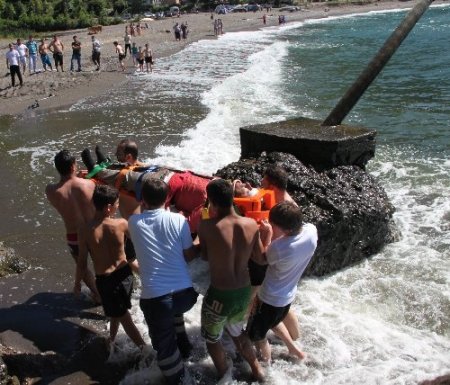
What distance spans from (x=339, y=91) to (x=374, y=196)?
13.9 m

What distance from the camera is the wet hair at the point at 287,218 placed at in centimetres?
425

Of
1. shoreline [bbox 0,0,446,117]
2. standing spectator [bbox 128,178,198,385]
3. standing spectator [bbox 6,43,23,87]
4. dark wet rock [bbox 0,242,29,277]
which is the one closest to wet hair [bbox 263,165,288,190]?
standing spectator [bbox 128,178,198,385]

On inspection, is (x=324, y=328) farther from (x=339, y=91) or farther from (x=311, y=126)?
(x=339, y=91)

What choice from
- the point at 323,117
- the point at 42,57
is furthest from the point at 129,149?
the point at 42,57

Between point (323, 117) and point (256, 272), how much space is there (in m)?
11.8

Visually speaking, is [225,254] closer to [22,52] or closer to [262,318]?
[262,318]

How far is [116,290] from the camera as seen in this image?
4.91 meters

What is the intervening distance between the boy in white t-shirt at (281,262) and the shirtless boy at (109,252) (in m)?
1.22

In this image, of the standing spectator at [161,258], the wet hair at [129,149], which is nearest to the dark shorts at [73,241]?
the wet hair at [129,149]

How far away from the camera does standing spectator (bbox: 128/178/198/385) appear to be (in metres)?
4.25

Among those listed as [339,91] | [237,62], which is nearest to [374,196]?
[339,91]

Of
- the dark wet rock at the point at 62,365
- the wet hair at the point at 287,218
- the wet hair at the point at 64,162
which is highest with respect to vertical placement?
the wet hair at the point at 64,162

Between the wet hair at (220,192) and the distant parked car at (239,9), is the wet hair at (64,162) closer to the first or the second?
the wet hair at (220,192)

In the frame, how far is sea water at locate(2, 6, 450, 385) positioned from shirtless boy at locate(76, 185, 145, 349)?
0.59m
